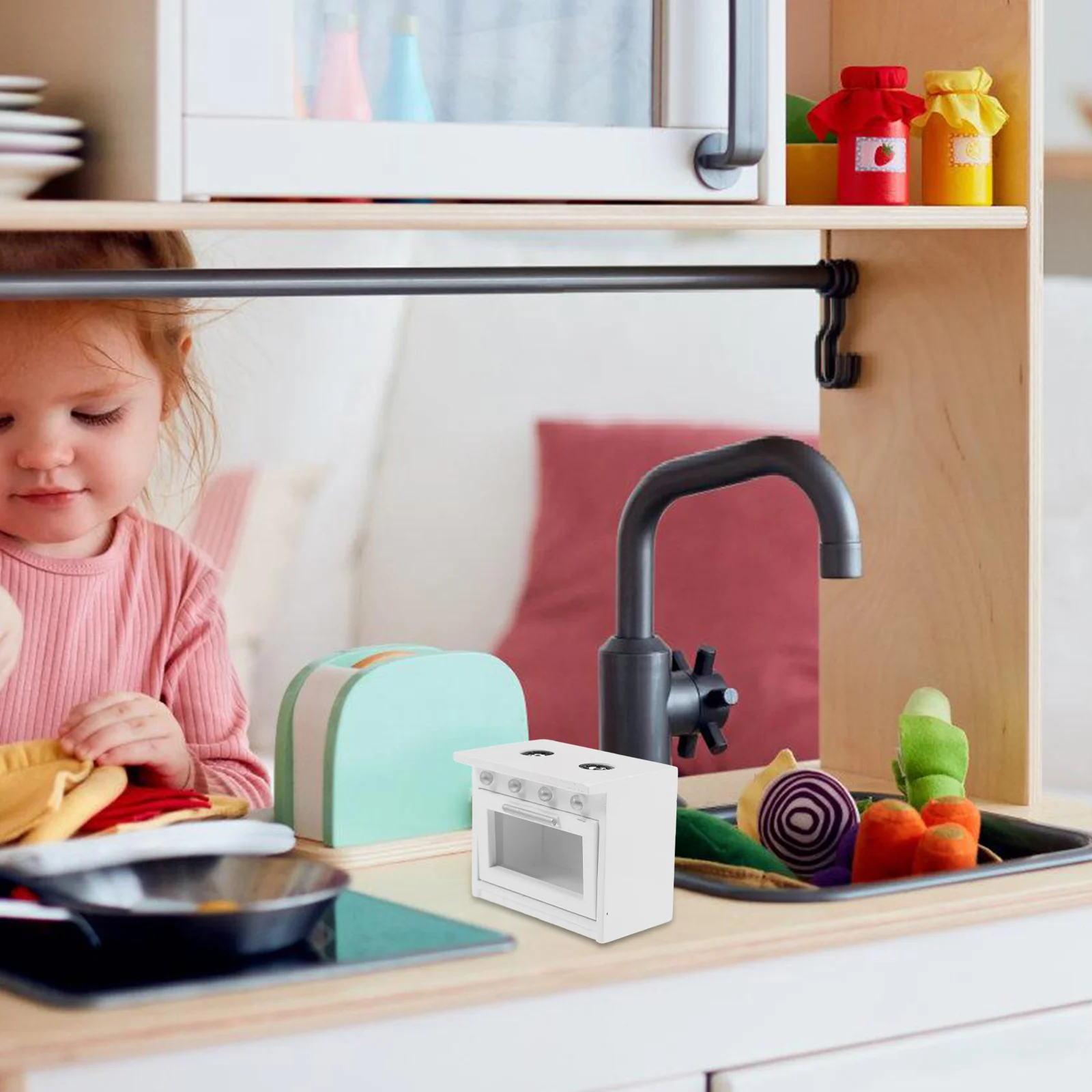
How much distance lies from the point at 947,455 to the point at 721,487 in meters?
0.25

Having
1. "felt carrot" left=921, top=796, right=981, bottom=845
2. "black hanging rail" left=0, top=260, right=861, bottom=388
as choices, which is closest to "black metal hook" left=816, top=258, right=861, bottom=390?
"black hanging rail" left=0, top=260, right=861, bottom=388


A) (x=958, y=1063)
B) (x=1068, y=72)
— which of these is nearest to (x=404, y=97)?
(x=958, y=1063)

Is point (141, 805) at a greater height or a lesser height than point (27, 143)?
lesser

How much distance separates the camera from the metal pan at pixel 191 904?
3.30 ft

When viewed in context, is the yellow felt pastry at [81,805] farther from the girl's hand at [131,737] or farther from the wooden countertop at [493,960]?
the wooden countertop at [493,960]

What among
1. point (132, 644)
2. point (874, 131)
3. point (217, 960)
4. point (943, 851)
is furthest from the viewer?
point (132, 644)

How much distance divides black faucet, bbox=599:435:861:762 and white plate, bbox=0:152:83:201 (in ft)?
1.67

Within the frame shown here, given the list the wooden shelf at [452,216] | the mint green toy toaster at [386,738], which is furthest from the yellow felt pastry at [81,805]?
the wooden shelf at [452,216]

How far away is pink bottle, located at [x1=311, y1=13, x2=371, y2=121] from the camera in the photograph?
114 cm

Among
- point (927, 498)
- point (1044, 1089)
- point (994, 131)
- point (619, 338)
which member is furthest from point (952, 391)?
point (619, 338)

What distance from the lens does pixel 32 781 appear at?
120 centimetres

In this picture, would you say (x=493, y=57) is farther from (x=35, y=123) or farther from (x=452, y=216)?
(x=35, y=123)

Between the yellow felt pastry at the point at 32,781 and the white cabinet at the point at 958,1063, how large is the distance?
18.5 inches

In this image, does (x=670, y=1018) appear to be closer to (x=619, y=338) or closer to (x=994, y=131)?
(x=994, y=131)
